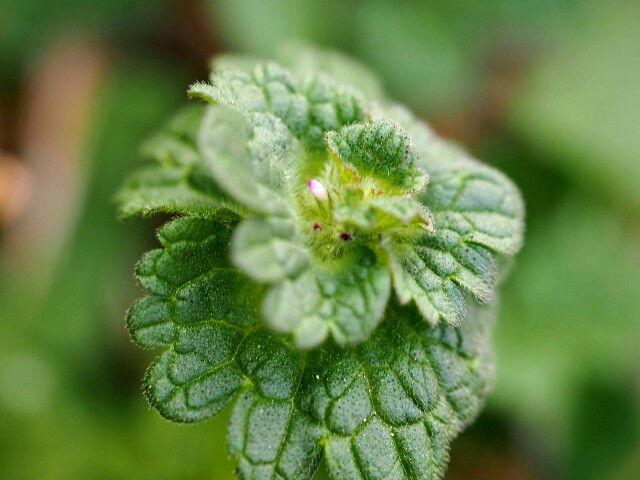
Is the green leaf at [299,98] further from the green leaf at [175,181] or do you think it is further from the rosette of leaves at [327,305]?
the green leaf at [175,181]

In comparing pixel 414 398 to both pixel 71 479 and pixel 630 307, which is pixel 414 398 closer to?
pixel 71 479

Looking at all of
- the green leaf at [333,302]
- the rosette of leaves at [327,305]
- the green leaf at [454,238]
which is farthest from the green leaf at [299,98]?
the green leaf at [333,302]

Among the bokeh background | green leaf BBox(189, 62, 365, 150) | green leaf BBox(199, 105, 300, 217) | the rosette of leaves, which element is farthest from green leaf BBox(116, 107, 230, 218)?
the bokeh background

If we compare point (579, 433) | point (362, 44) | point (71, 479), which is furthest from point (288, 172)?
point (579, 433)

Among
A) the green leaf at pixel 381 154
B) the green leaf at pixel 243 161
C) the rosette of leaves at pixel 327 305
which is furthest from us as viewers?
the green leaf at pixel 381 154

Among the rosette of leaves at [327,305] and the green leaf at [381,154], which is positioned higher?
the green leaf at [381,154]

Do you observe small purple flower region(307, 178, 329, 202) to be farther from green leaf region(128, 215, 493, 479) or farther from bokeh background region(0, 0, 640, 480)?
bokeh background region(0, 0, 640, 480)
